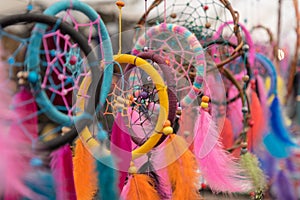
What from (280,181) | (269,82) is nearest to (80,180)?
(280,181)

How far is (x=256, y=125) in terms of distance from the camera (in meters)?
1.71

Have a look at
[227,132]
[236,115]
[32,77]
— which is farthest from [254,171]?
[32,77]

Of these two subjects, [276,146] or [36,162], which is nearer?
[36,162]

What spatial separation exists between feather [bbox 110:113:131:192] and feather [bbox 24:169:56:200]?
0.15m

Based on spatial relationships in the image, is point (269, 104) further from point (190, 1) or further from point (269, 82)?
point (190, 1)

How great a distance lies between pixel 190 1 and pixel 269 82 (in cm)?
55

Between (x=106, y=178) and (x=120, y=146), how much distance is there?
79 millimetres

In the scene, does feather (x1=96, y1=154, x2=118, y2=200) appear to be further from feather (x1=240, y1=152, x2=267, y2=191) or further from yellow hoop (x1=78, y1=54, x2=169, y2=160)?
feather (x1=240, y1=152, x2=267, y2=191)

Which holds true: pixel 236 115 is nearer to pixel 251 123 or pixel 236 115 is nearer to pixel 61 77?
pixel 251 123

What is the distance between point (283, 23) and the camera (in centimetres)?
196

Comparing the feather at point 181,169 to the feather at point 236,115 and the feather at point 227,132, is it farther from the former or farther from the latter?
the feather at point 236,115

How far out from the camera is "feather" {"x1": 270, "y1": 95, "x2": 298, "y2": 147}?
1.63 m

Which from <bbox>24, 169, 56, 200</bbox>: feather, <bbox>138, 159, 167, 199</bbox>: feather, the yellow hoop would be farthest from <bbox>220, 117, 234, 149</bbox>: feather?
<bbox>24, 169, 56, 200</bbox>: feather

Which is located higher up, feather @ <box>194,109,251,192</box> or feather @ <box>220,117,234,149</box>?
feather @ <box>194,109,251,192</box>
